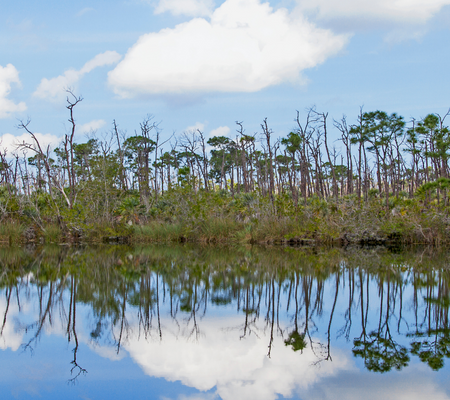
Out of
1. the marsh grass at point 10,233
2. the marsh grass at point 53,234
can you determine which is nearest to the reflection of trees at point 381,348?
the marsh grass at point 53,234

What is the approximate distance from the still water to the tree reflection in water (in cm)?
2

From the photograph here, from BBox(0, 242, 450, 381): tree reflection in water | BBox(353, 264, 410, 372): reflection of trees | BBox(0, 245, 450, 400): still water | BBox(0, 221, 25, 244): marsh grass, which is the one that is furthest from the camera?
BBox(0, 221, 25, 244): marsh grass

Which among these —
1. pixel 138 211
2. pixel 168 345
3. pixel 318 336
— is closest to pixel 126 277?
pixel 168 345

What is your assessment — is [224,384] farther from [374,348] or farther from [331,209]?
[331,209]

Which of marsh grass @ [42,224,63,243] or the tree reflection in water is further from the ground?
marsh grass @ [42,224,63,243]

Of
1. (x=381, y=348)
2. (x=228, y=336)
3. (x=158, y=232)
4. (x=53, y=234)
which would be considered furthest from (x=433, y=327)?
(x=53, y=234)

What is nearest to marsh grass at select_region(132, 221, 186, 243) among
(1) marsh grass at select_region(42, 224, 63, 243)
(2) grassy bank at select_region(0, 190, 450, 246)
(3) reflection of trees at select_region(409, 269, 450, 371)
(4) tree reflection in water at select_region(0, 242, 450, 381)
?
(2) grassy bank at select_region(0, 190, 450, 246)

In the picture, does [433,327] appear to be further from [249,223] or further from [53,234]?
[53,234]

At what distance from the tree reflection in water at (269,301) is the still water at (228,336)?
0.02m

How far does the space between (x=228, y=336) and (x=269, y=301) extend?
172cm

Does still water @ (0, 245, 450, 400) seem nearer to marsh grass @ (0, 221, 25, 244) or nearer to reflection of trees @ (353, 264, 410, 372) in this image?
reflection of trees @ (353, 264, 410, 372)

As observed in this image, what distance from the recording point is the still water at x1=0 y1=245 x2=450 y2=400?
132 inches

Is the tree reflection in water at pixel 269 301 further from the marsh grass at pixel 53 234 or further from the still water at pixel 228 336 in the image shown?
the marsh grass at pixel 53 234

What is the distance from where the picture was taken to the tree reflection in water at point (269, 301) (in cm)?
436
